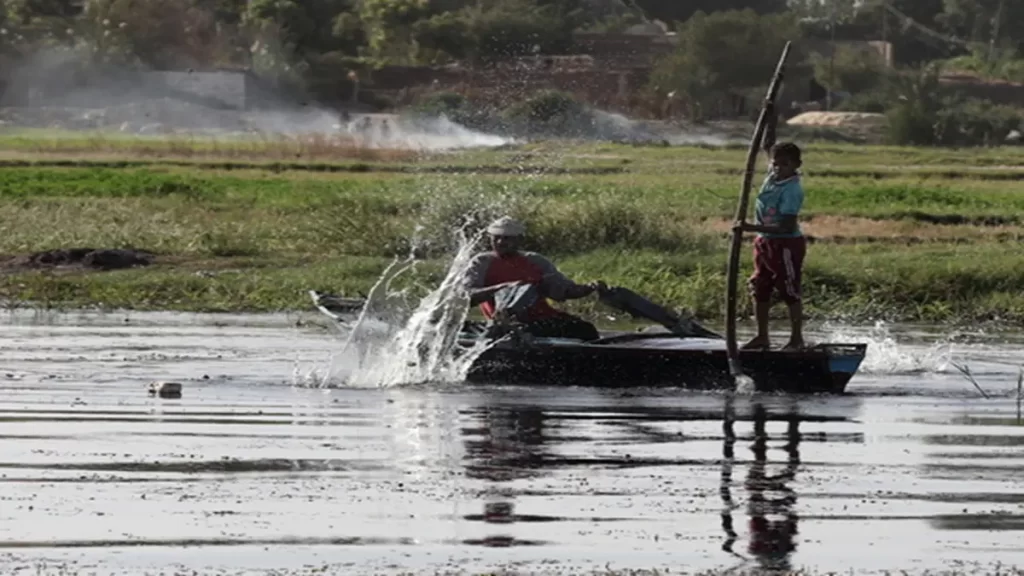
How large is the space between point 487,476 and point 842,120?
68272mm

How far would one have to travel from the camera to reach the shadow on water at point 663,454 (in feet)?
34.7

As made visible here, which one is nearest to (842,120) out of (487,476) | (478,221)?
(478,221)

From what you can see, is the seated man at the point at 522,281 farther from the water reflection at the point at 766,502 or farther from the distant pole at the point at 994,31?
the distant pole at the point at 994,31

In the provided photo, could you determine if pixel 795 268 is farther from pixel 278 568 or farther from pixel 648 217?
pixel 648 217

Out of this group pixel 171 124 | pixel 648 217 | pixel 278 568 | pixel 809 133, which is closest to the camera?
pixel 278 568

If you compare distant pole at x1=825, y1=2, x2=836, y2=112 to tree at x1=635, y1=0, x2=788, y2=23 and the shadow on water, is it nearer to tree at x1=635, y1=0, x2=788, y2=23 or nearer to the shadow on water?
tree at x1=635, y1=0, x2=788, y2=23

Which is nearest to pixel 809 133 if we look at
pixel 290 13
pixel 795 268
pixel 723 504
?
pixel 290 13

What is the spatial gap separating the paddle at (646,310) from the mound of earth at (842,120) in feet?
200

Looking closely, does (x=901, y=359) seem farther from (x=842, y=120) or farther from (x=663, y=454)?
(x=842, y=120)

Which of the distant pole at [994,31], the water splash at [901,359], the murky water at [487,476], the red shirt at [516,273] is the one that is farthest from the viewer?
the distant pole at [994,31]

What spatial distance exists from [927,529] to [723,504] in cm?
104

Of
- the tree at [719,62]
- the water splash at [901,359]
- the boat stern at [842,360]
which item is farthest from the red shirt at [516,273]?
the tree at [719,62]

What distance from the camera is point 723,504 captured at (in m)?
11.1

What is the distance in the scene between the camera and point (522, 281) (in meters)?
17.1
